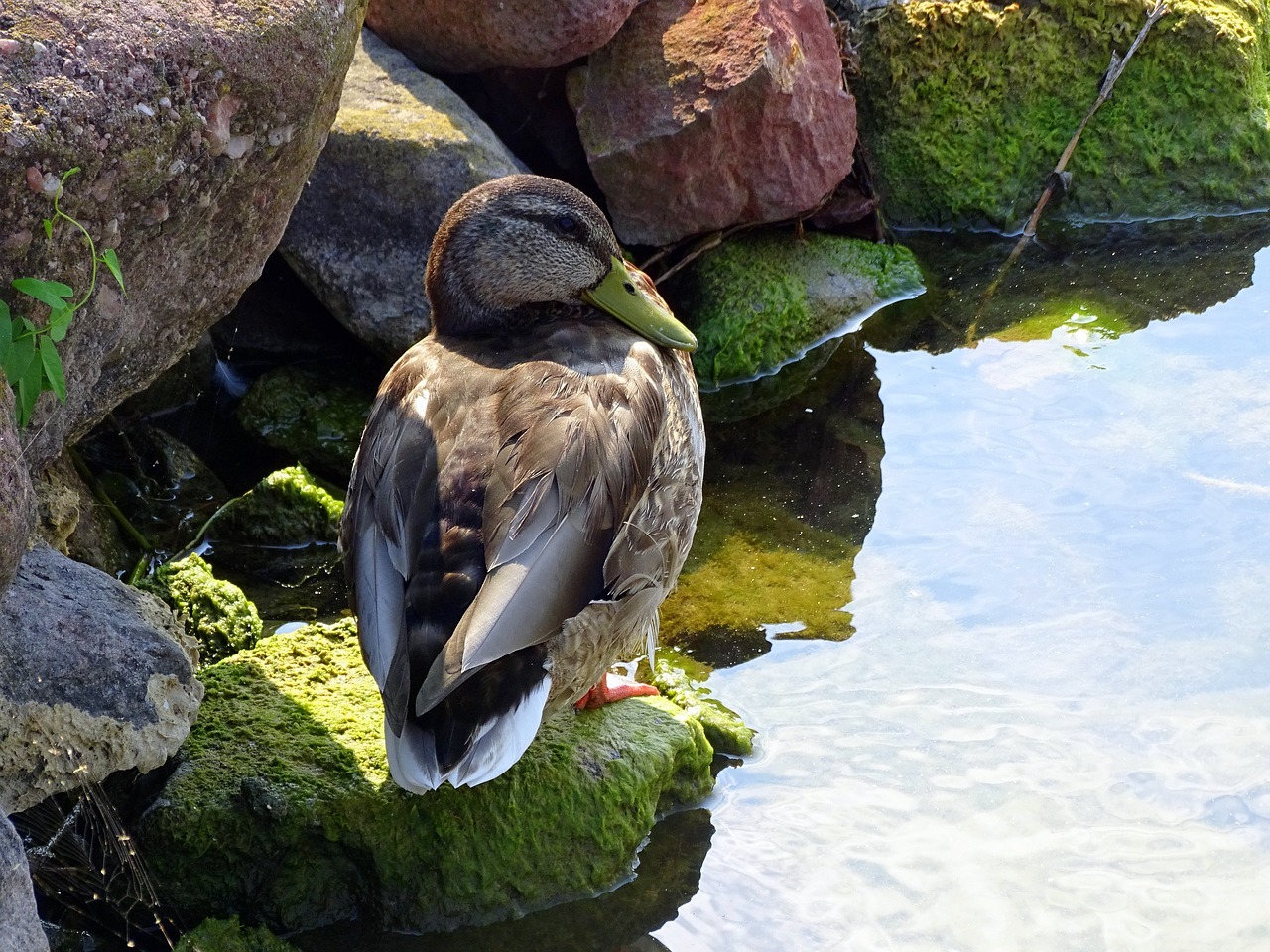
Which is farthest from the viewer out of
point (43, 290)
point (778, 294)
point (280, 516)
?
point (778, 294)

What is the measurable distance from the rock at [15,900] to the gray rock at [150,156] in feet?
2.26

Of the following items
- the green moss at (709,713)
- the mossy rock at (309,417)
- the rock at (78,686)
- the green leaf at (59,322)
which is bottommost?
the green moss at (709,713)

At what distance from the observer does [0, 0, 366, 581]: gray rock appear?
292 centimetres

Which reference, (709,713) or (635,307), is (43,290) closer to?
(635,307)

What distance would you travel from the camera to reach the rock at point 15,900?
255 centimetres

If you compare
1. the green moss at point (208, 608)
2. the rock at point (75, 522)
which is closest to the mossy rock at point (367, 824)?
the green moss at point (208, 608)

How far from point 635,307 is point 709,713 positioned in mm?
1212

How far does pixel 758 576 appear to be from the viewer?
4.73 metres

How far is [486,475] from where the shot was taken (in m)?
3.30

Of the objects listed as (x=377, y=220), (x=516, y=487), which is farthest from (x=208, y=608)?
(x=377, y=220)

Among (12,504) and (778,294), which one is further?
(778,294)

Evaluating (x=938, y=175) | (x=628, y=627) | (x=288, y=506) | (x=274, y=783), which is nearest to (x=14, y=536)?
(x=274, y=783)

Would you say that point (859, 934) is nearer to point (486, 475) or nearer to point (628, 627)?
point (628, 627)

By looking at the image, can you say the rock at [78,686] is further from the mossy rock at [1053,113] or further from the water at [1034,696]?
the mossy rock at [1053,113]
